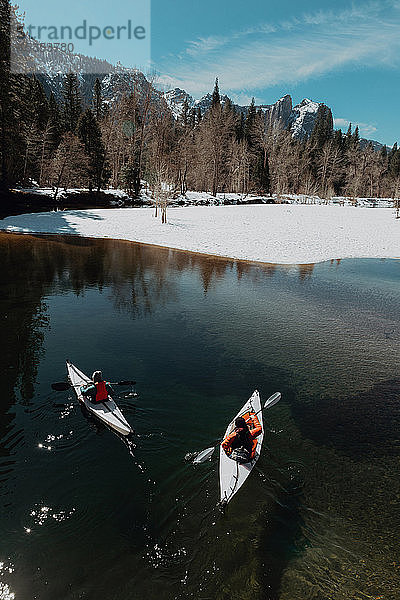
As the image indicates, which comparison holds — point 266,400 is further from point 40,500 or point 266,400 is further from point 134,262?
point 134,262

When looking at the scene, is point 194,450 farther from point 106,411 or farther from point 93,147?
point 93,147

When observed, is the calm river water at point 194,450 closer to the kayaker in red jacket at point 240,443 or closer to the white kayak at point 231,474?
the white kayak at point 231,474

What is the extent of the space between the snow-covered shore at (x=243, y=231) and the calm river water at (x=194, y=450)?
17.2m

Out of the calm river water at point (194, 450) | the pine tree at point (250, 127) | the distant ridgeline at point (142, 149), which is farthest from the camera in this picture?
the pine tree at point (250, 127)

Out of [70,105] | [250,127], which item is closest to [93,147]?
[70,105]

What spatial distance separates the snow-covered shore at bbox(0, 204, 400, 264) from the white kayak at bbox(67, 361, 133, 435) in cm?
2396

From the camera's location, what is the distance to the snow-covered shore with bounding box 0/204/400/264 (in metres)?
34.9

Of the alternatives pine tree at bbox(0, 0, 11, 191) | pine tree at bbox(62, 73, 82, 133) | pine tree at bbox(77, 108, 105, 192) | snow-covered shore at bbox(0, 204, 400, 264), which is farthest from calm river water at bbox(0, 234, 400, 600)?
pine tree at bbox(62, 73, 82, 133)

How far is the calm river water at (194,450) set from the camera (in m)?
5.81

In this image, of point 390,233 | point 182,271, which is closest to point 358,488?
point 182,271

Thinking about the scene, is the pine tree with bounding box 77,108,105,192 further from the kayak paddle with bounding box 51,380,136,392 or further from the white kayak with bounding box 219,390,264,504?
the white kayak with bounding box 219,390,264,504

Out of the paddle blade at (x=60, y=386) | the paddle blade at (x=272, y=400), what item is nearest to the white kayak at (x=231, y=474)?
the paddle blade at (x=272, y=400)

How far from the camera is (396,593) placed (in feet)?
18.6

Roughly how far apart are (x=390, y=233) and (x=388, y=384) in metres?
38.2
